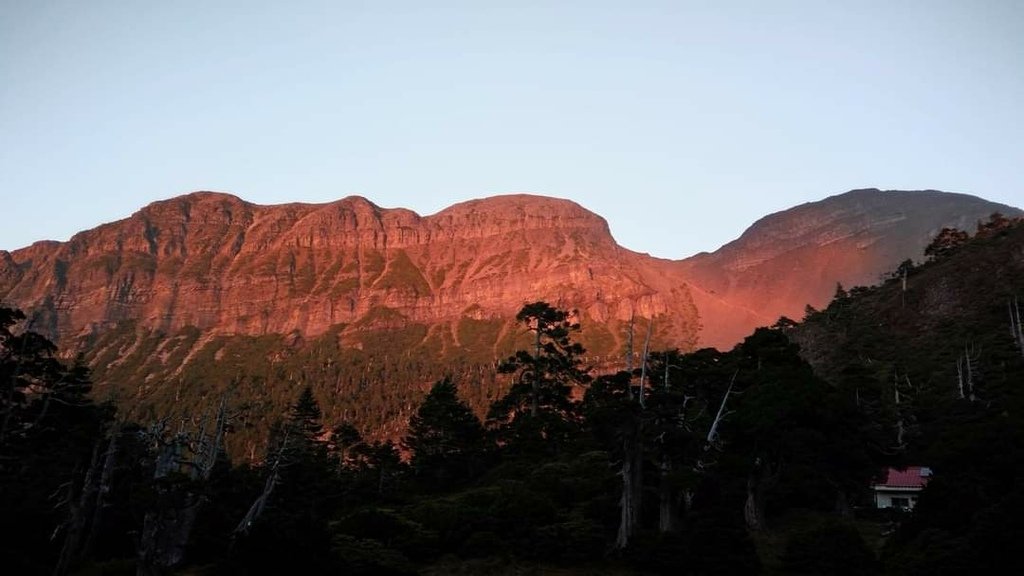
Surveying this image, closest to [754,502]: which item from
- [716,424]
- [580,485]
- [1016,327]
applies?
[716,424]

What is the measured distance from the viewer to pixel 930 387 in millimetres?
61719

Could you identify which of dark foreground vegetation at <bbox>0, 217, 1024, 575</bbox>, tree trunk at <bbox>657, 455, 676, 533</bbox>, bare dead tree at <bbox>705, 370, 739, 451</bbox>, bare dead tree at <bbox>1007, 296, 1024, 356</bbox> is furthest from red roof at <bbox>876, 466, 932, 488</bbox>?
tree trunk at <bbox>657, 455, 676, 533</bbox>

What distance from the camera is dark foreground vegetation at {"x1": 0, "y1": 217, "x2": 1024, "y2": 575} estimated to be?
1102 inches

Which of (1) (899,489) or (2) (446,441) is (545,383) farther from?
(1) (899,489)

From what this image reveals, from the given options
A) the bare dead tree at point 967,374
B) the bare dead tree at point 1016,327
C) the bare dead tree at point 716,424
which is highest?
the bare dead tree at point 1016,327

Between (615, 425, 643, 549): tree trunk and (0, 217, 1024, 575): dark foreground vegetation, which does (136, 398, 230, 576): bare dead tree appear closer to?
(0, 217, 1024, 575): dark foreground vegetation

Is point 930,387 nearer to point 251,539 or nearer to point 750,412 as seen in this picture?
point 750,412

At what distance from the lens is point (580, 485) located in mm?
39719

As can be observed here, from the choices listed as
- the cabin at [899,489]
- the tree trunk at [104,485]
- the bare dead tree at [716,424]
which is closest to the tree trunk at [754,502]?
the bare dead tree at [716,424]

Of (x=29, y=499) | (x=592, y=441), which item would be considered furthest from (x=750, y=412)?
(x=29, y=499)

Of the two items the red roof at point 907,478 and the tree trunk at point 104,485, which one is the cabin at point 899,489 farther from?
the tree trunk at point 104,485

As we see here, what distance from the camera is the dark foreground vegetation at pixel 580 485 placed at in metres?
28.0

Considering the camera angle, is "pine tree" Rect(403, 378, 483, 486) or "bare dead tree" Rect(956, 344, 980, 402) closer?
"bare dead tree" Rect(956, 344, 980, 402)

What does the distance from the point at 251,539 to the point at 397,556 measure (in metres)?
5.73
